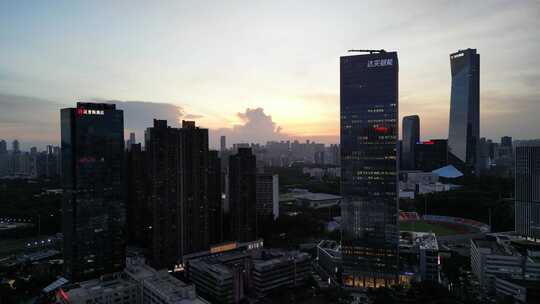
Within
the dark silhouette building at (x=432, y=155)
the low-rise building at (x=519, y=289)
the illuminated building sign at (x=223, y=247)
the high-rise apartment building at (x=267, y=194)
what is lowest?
the illuminated building sign at (x=223, y=247)

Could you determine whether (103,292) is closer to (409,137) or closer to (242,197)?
(242,197)

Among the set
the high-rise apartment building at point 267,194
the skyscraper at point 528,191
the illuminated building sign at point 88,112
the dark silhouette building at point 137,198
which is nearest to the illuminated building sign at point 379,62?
the illuminated building sign at point 88,112

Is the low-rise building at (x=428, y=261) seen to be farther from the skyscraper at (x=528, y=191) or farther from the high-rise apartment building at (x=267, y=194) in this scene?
the high-rise apartment building at (x=267, y=194)

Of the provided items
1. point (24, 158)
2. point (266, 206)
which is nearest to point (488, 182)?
point (266, 206)

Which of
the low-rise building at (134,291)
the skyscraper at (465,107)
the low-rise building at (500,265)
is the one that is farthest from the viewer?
the skyscraper at (465,107)

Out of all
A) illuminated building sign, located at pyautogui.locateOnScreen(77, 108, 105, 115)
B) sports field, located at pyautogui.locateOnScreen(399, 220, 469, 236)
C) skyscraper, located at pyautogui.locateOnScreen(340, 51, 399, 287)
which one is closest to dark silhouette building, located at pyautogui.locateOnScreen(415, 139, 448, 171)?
sports field, located at pyautogui.locateOnScreen(399, 220, 469, 236)

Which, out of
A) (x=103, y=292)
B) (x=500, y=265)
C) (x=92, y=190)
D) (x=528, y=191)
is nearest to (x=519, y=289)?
(x=500, y=265)

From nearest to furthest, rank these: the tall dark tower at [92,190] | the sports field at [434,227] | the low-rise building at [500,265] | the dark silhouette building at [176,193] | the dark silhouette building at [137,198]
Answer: the low-rise building at [500,265] → the tall dark tower at [92,190] → the dark silhouette building at [176,193] → the dark silhouette building at [137,198] → the sports field at [434,227]
